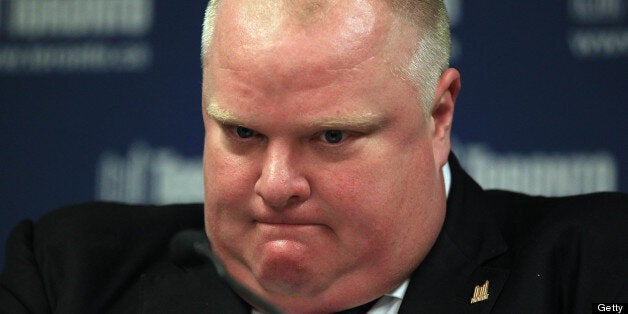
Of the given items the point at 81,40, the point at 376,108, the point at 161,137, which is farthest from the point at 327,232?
the point at 81,40

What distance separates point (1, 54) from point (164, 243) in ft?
3.63

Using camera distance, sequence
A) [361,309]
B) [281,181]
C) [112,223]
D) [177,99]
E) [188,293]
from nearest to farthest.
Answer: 1. [281,181]
2. [361,309]
3. [188,293]
4. [112,223]
5. [177,99]

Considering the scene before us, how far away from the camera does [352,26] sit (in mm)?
1891

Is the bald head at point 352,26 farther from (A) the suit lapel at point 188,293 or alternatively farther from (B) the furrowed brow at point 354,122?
(A) the suit lapel at point 188,293

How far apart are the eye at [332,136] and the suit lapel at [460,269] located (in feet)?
1.22

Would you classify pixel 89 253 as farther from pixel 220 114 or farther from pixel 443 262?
pixel 443 262

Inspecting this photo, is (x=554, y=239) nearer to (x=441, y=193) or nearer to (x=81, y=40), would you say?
(x=441, y=193)

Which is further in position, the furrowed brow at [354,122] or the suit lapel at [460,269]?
the suit lapel at [460,269]

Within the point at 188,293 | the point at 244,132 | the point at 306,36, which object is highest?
the point at 306,36

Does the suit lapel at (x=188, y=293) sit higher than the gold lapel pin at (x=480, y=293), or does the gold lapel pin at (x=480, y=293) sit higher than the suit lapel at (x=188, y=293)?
the gold lapel pin at (x=480, y=293)

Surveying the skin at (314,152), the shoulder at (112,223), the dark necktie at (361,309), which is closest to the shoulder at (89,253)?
the shoulder at (112,223)

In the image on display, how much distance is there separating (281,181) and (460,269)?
0.49m

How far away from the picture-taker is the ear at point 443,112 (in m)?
2.09

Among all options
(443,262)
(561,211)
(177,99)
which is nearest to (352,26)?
(443,262)
